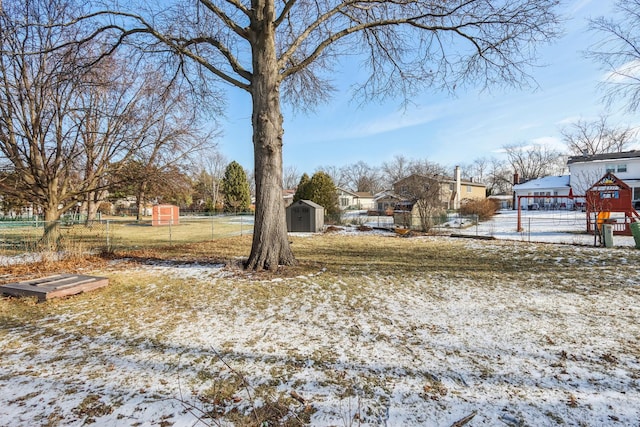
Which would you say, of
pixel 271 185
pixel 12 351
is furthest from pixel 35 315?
pixel 271 185

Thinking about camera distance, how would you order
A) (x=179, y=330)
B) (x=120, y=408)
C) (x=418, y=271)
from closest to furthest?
1. (x=120, y=408)
2. (x=179, y=330)
3. (x=418, y=271)

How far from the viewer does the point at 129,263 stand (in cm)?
846

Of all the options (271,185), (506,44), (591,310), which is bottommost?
(591,310)

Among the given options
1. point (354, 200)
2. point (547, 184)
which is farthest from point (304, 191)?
point (547, 184)

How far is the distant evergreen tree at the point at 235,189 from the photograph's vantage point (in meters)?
43.9

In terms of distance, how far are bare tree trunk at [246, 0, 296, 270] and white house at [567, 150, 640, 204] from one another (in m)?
35.9

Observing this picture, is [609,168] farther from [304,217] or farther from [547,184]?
[304,217]

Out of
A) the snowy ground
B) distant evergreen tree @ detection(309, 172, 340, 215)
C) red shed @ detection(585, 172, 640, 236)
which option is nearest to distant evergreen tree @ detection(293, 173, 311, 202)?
distant evergreen tree @ detection(309, 172, 340, 215)

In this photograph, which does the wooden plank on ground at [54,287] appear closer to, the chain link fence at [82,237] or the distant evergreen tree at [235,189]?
the chain link fence at [82,237]

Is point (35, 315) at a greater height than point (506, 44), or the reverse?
point (506, 44)

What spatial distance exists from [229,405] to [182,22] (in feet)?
28.6

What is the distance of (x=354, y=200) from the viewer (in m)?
57.0

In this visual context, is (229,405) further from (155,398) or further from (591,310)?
(591,310)

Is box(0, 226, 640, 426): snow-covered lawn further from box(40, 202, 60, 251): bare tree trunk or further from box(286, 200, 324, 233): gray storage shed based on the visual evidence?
box(286, 200, 324, 233): gray storage shed
